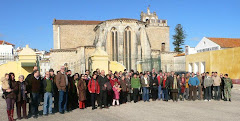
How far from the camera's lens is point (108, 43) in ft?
116

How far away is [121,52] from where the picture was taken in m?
34.3

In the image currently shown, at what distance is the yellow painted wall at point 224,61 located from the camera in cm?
2259

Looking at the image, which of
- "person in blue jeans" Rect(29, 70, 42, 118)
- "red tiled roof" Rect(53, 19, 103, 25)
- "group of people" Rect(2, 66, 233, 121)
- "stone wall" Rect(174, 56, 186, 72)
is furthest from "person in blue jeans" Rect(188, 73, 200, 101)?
"red tiled roof" Rect(53, 19, 103, 25)

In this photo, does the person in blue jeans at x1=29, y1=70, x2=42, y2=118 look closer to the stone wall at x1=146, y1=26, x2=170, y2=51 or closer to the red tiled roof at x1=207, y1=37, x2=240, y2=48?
the red tiled roof at x1=207, y1=37, x2=240, y2=48

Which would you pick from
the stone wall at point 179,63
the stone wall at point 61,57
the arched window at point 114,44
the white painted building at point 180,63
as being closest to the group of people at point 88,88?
the stone wall at point 179,63

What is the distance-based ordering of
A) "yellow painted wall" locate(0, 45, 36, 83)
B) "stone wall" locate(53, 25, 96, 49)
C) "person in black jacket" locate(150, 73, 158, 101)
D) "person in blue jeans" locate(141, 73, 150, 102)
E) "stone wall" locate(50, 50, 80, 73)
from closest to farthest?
1. "person in blue jeans" locate(141, 73, 150, 102)
2. "person in black jacket" locate(150, 73, 158, 101)
3. "yellow painted wall" locate(0, 45, 36, 83)
4. "stone wall" locate(50, 50, 80, 73)
5. "stone wall" locate(53, 25, 96, 49)

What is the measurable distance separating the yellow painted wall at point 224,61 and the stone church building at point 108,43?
5.63 metres

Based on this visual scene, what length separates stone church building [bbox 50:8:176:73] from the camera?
112 feet

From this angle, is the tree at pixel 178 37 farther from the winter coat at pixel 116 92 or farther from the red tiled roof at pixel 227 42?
the winter coat at pixel 116 92

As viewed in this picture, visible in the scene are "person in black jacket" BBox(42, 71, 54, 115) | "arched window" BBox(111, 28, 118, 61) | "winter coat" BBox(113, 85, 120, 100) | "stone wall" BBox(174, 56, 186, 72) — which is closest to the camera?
"person in black jacket" BBox(42, 71, 54, 115)

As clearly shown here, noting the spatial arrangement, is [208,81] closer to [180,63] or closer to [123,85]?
[123,85]

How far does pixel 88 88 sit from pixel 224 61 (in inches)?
737

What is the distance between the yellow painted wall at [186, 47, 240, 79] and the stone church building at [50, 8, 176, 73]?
A: 563 centimetres

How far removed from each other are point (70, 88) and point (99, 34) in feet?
88.8
